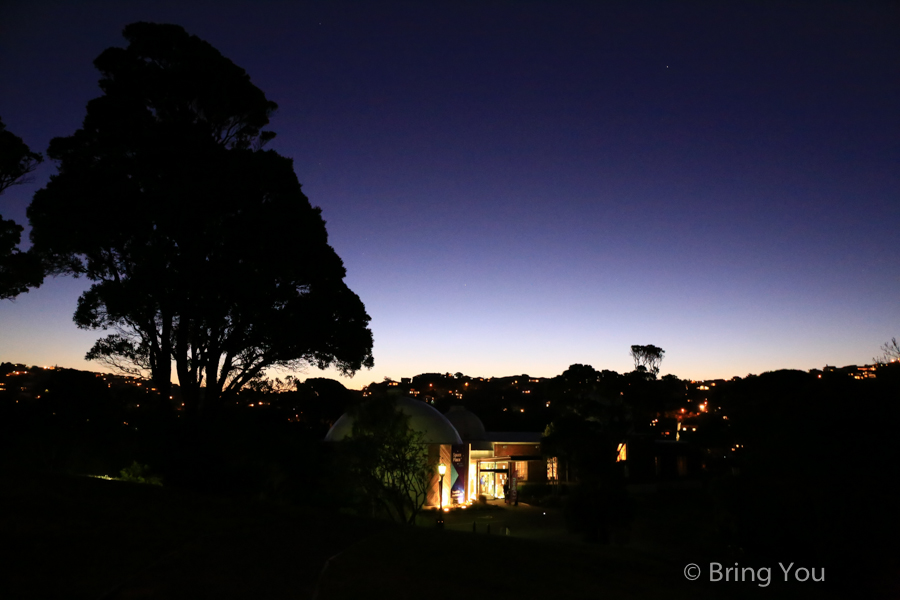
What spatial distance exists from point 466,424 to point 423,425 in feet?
33.7

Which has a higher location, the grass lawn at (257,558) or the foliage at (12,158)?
the foliage at (12,158)

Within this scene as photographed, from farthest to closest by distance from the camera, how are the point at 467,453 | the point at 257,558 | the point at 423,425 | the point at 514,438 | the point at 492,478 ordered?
1. the point at 514,438
2. the point at 492,478
3. the point at 467,453
4. the point at 423,425
5. the point at 257,558

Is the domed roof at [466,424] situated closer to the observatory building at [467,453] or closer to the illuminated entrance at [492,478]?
the observatory building at [467,453]

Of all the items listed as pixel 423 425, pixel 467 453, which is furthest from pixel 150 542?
pixel 467 453

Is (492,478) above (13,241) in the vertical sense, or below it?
below

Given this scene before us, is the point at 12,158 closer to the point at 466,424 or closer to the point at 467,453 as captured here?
the point at 467,453

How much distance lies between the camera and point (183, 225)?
1719 centimetres

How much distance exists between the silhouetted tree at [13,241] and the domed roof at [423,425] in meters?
16.0

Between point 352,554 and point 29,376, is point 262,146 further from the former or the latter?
point 29,376

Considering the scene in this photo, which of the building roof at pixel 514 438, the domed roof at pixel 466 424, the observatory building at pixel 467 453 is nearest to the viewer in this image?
the observatory building at pixel 467 453

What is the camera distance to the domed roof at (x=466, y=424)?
38.4 metres

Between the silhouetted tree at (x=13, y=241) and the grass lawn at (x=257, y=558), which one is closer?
the grass lawn at (x=257, y=558)

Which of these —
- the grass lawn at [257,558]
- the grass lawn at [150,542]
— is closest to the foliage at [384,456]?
the grass lawn at [150,542]

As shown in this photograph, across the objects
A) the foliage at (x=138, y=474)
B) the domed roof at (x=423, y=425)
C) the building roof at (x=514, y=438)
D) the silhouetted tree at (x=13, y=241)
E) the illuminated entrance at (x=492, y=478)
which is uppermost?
the silhouetted tree at (x=13, y=241)
